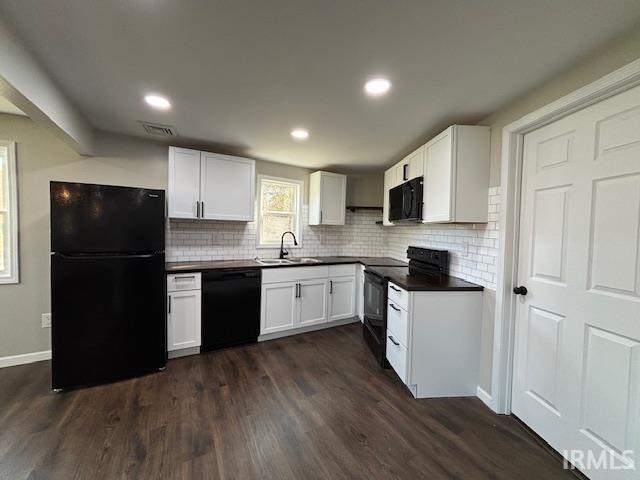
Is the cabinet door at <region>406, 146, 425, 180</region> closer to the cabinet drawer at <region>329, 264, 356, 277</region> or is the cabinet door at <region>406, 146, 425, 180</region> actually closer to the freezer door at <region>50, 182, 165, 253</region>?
the cabinet drawer at <region>329, 264, 356, 277</region>

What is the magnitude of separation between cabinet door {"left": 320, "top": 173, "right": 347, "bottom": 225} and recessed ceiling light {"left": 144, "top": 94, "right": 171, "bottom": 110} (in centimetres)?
207

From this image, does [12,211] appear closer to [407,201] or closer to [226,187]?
[226,187]

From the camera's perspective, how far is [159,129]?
8.29 feet

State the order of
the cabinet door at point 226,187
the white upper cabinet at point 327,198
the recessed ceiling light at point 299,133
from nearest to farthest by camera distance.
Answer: the recessed ceiling light at point 299,133 → the cabinet door at point 226,187 → the white upper cabinet at point 327,198

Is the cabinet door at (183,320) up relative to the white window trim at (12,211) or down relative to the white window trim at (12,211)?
down

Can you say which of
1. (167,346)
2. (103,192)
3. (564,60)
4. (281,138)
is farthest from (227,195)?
(564,60)

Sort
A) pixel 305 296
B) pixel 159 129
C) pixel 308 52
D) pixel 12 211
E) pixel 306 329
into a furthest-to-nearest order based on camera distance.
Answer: pixel 306 329
pixel 305 296
pixel 159 129
pixel 12 211
pixel 308 52

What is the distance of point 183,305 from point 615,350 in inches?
125

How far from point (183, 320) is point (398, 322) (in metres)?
2.12

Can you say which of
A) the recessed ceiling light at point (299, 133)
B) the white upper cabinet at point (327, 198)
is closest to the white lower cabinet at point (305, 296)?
the white upper cabinet at point (327, 198)

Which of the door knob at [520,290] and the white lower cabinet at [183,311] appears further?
the white lower cabinet at [183,311]

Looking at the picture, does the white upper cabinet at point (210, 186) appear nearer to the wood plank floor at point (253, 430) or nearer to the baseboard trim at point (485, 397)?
the wood plank floor at point (253, 430)

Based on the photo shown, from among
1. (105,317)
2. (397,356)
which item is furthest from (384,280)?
(105,317)

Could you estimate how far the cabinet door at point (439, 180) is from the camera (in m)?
2.08
